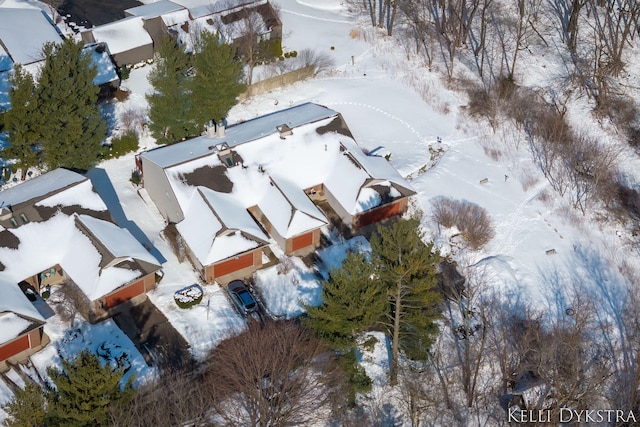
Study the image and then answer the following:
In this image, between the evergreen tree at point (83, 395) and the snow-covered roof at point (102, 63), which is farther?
the snow-covered roof at point (102, 63)

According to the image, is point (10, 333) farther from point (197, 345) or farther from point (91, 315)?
point (197, 345)

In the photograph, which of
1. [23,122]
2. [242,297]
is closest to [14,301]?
[23,122]

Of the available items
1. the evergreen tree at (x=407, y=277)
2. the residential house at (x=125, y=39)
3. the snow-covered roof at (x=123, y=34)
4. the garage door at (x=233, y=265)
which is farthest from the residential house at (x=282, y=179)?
the snow-covered roof at (x=123, y=34)

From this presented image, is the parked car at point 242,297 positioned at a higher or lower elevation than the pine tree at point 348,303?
lower

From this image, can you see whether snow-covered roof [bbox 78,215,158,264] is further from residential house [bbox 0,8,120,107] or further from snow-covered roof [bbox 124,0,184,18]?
snow-covered roof [bbox 124,0,184,18]

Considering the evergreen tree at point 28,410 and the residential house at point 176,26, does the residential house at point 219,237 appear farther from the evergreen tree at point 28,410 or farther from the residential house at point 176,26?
the residential house at point 176,26

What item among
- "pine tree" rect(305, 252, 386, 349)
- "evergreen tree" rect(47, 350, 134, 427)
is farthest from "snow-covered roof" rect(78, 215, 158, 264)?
"evergreen tree" rect(47, 350, 134, 427)
